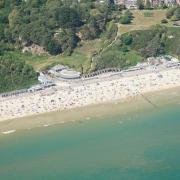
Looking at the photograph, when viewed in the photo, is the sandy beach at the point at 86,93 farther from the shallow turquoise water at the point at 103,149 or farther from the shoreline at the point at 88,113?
the shallow turquoise water at the point at 103,149

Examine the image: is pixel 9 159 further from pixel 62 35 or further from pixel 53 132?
pixel 62 35

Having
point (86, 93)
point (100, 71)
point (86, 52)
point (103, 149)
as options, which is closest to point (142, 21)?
point (86, 52)

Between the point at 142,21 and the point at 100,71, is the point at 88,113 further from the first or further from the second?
→ the point at 142,21

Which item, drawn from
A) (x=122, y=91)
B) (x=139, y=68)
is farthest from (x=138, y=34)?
(x=122, y=91)

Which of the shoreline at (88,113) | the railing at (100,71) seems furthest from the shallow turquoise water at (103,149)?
Result: the railing at (100,71)

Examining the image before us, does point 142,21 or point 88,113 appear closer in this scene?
point 88,113
